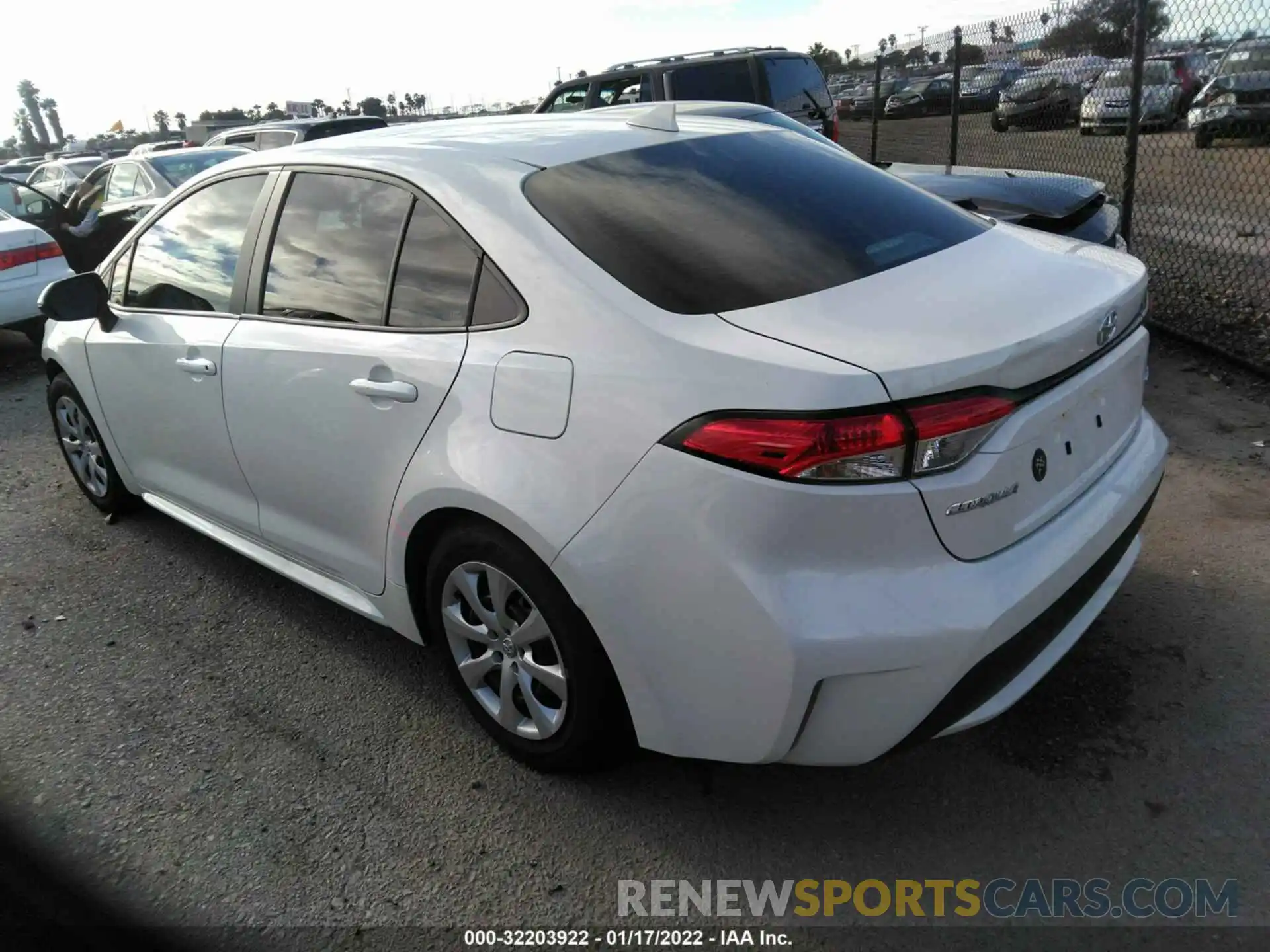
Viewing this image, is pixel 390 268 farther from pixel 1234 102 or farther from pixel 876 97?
pixel 876 97

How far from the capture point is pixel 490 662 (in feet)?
8.64

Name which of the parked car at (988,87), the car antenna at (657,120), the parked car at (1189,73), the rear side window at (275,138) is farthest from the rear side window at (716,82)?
the car antenna at (657,120)

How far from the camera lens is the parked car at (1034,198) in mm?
5074

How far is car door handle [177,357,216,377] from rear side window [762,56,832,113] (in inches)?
308

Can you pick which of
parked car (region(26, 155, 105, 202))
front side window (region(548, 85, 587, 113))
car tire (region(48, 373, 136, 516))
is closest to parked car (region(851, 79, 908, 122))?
front side window (region(548, 85, 587, 113))

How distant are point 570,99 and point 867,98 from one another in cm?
1984

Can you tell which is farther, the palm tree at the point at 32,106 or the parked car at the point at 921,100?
the palm tree at the point at 32,106

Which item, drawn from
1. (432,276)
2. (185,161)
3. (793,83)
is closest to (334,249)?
(432,276)

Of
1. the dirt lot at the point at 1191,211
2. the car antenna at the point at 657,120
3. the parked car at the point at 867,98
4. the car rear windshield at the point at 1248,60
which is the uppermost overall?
the car antenna at the point at 657,120

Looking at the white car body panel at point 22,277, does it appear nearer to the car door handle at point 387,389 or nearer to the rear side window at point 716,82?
the rear side window at point 716,82

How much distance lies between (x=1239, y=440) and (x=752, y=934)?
353 cm

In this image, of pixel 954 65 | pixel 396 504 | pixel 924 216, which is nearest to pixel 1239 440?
pixel 924 216

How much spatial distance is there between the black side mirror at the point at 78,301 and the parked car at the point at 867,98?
25.2 meters

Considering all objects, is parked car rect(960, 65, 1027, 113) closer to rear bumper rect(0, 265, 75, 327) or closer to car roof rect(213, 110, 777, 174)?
car roof rect(213, 110, 777, 174)
